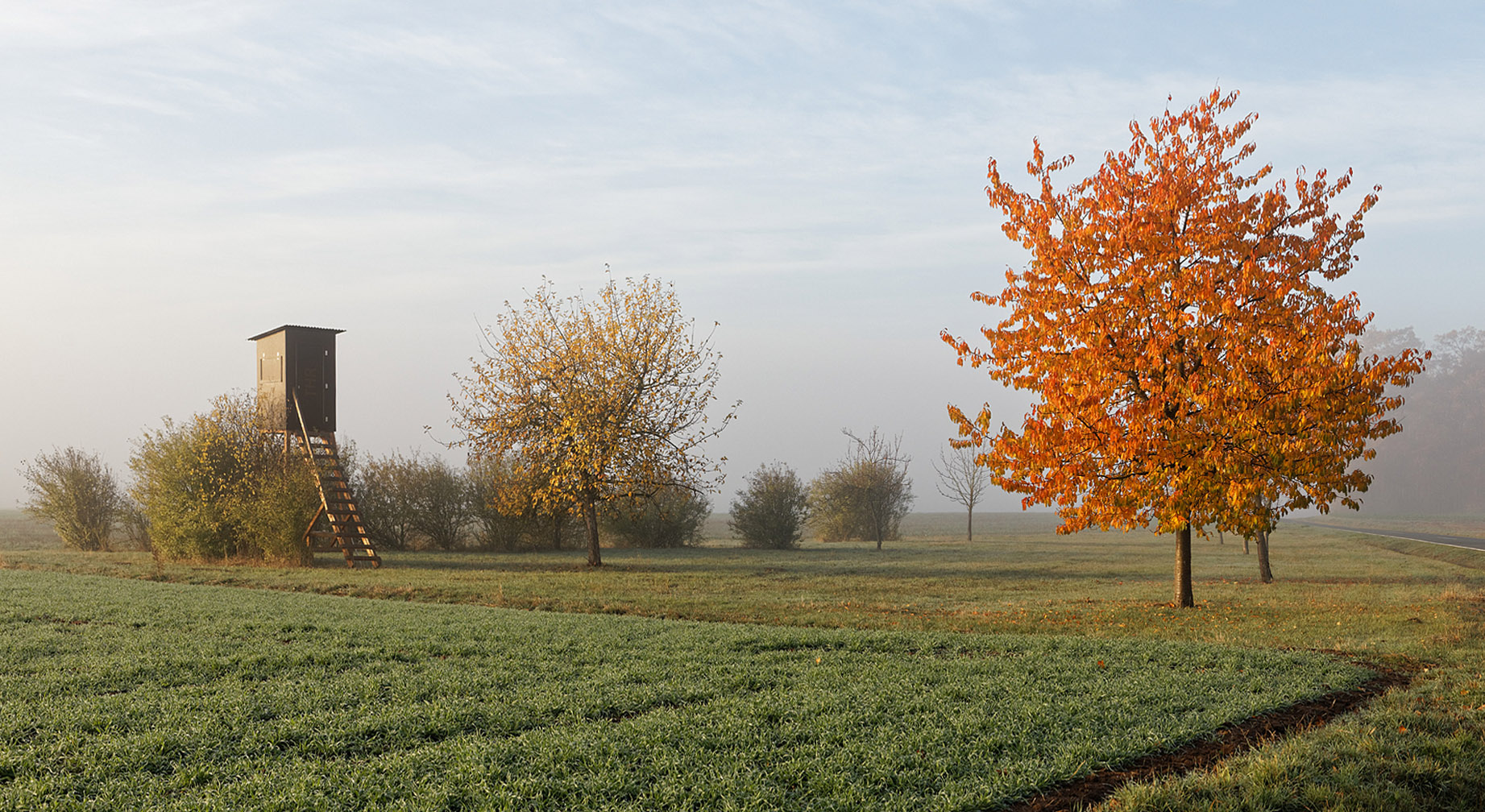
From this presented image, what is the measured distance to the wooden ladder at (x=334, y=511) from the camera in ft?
83.6

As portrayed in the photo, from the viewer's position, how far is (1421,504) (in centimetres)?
10750

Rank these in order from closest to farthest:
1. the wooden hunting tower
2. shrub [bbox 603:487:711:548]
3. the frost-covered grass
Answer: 1. the frost-covered grass
2. the wooden hunting tower
3. shrub [bbox 603:487:711:548]

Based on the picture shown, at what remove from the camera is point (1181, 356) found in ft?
51.0

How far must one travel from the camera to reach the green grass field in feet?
17.8

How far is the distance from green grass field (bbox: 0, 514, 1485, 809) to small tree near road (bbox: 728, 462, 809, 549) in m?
22.9

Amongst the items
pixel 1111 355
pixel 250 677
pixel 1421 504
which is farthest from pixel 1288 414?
pixel 1421 504

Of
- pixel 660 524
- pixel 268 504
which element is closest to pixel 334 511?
pixel 268 504

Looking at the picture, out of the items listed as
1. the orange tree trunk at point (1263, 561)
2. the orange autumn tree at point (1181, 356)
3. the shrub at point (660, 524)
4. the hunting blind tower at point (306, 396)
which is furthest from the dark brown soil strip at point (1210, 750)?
the shrub at point (660, 524)

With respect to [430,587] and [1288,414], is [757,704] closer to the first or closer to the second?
[1288,414]

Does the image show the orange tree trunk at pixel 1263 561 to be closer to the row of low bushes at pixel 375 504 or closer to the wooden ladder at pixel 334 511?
the row of low bushes at pixel 375 504

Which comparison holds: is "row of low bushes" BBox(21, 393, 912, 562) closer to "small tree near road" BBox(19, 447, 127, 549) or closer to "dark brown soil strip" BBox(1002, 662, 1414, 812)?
"small tree near road" BBox(19, 447, 127, 549)

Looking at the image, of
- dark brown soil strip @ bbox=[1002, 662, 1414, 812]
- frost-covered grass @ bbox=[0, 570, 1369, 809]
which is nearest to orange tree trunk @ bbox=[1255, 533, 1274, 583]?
frost-covered grass @ bbox=[0, 570, 1369, 809]

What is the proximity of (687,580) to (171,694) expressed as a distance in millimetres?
14469

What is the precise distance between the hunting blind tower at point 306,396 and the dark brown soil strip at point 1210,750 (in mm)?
25952
